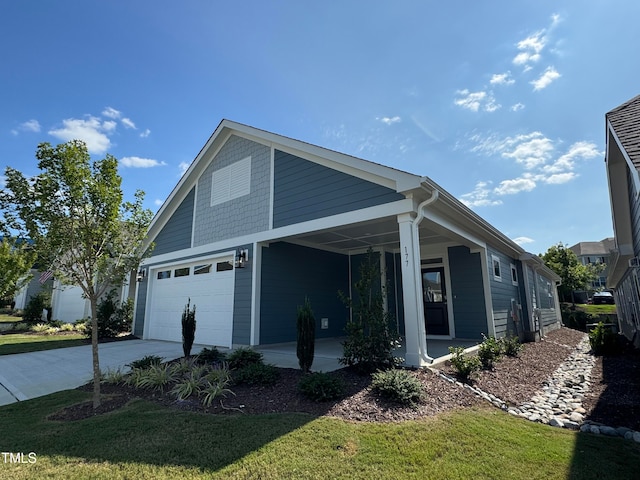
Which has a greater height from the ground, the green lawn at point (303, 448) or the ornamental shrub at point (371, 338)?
the ornamental shrub at point (371, 338)

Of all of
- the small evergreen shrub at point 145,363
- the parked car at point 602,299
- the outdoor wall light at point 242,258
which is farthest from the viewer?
the parked car at point 602,299

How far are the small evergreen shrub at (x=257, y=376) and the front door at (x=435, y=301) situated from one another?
6399 mm

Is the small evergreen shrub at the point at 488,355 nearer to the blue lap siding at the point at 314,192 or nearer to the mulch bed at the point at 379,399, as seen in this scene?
the mulch bed at the point at 379,399

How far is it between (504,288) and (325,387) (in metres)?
8.96

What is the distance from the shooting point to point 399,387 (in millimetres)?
4297

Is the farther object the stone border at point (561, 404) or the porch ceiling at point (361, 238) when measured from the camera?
the porch ceiling at point (361, 238)

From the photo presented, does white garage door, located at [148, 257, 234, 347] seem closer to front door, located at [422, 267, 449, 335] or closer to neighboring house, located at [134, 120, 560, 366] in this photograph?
neighboring house, located at [134, 120, 560, 366]

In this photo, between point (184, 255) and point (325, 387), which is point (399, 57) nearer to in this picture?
point (325, 387)

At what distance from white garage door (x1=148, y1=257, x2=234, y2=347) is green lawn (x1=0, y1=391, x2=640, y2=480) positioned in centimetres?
494

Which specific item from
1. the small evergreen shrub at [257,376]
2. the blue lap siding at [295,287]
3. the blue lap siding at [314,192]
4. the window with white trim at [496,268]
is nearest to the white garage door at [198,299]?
the blue lap siding at [295,287]

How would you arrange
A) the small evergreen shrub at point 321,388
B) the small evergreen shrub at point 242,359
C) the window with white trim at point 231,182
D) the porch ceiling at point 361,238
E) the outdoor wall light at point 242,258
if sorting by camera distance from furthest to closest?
the window with white trim at point 231,182
the outdoor wall light at point 242,258
the porch ceiling at point 361,238
the small evergreen shrub at point 242,359
the small evergreen shrub at point 321,388

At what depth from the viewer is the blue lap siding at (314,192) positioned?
21.6ft

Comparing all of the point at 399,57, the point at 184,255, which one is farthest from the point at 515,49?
the point at 184,255

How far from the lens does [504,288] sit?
11.0 meters
